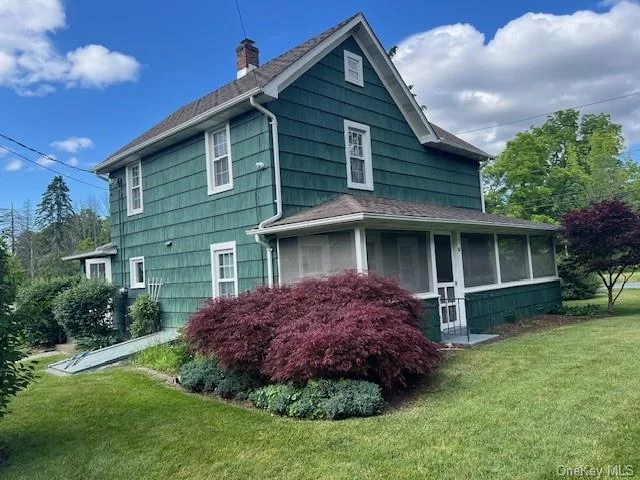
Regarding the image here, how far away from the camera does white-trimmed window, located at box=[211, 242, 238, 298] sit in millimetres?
10250

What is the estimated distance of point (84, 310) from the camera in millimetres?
Result: 12352

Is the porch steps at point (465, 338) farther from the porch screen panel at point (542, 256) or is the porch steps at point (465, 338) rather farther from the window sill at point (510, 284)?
the porch screen panel at point (542, 256)

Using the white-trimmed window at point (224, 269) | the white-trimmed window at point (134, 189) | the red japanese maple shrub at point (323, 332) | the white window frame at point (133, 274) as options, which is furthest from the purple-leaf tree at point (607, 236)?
the white-trimmed window at point (134, 189)

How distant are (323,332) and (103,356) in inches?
250

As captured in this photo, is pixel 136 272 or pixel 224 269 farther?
pixel 136 272

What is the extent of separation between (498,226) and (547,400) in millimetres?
6653

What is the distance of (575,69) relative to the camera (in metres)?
24.9

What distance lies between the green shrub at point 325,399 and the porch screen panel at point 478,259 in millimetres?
6379

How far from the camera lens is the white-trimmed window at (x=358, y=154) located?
10969mm

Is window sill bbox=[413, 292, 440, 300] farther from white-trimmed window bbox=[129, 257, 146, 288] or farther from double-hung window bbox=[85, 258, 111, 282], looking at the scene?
double-hung window bbox=[85, 258, 111, 282]

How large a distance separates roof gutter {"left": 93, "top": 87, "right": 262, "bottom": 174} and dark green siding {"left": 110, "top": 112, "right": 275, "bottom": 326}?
0.48m

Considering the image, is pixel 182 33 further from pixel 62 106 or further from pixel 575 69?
pixel 575 69

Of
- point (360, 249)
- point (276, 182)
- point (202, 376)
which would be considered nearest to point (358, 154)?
point (276, 182)

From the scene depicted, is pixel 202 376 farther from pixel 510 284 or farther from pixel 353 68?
pixel 510 284
